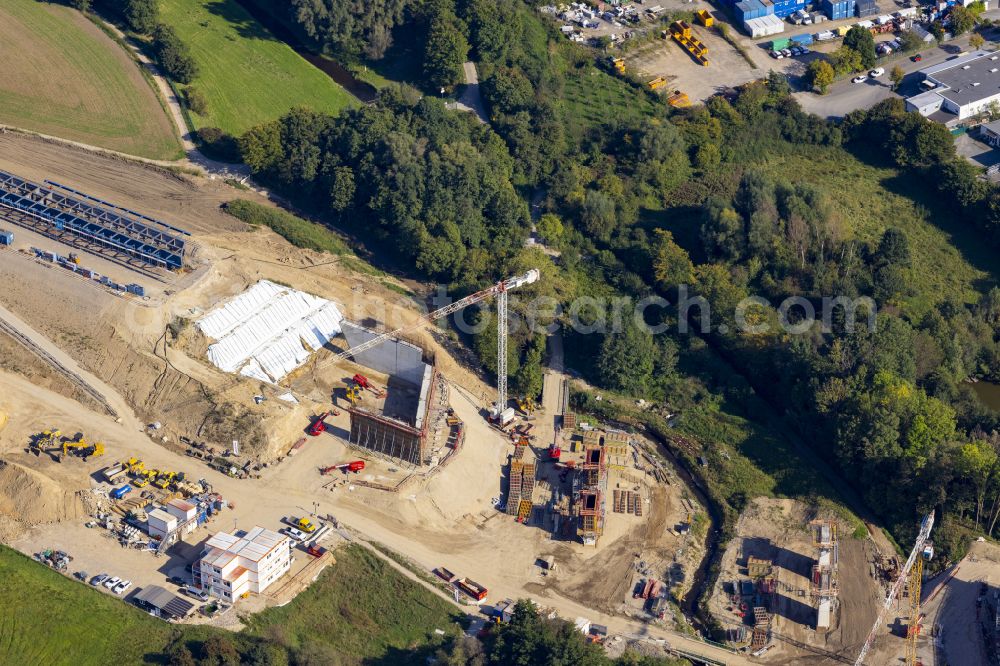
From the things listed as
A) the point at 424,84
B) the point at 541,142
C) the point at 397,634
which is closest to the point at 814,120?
the point at 541,142

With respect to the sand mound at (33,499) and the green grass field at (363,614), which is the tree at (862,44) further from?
the sand mound at (33,499)

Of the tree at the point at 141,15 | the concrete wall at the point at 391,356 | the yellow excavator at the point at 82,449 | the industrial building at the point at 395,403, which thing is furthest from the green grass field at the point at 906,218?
the yellow excavator at the point at 82,449

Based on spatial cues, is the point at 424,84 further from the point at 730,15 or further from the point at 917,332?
the point at 917,332

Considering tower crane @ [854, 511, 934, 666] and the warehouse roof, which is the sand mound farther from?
the warehouse roof

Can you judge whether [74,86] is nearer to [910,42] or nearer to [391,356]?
[391,356]

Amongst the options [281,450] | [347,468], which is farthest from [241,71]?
[347,468]

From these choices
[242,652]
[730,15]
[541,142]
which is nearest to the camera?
[242,652]

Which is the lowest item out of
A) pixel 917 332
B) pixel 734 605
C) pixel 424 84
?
pixel 734 605
